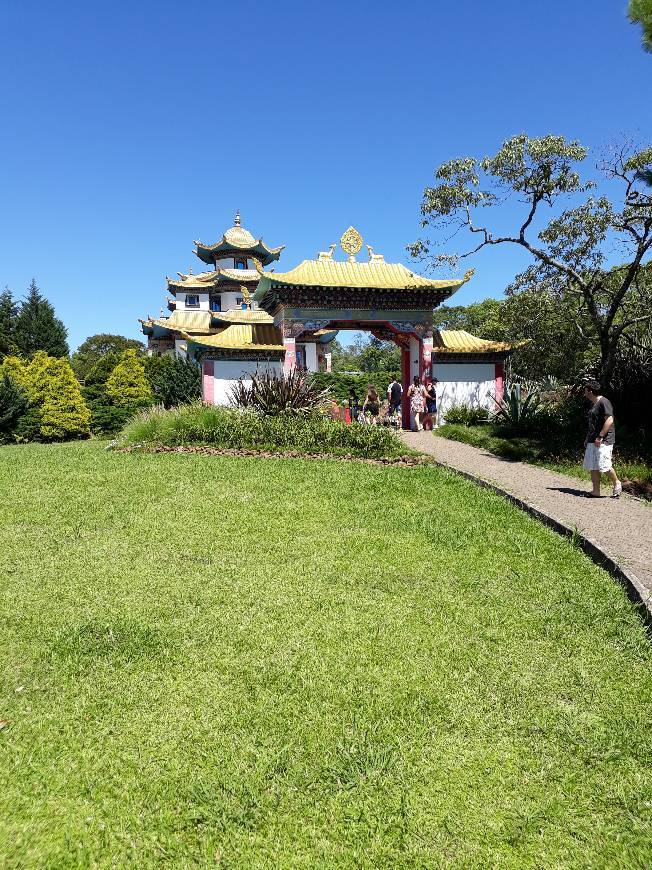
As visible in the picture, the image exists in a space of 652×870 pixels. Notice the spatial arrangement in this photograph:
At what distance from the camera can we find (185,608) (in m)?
3.90

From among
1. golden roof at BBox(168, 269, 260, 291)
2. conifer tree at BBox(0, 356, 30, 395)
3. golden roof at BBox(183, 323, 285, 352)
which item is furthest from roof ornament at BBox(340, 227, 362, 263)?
golden roof at BBox(168, 269, 260, 291)

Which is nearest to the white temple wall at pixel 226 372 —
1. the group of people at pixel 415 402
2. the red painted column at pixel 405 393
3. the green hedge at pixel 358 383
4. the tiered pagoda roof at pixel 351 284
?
the tiered pagoda roof at pixel 351 284

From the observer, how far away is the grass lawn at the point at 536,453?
911 centimetres

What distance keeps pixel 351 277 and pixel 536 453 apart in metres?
9.93

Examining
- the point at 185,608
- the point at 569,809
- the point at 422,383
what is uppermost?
the point at 422,383

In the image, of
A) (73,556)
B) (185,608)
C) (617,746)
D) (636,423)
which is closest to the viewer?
(617,746)

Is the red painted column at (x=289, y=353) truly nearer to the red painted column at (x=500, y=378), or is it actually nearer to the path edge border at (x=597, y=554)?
the red painted column at (x=500, y=378)

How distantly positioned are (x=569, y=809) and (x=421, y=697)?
2.83 ft

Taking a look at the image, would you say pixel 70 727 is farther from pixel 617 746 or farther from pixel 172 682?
pixel 617 746

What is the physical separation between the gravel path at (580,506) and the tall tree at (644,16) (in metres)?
7.48

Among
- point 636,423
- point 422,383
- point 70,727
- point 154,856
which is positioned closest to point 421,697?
point 154,856

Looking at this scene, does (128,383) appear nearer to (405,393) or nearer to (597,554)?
(405,393)

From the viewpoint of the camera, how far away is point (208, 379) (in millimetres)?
19500

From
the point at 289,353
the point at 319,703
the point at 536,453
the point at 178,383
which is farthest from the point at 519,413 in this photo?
the point at 178,383
